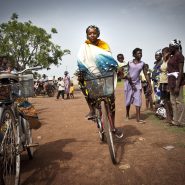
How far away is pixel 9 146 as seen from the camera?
322 cm

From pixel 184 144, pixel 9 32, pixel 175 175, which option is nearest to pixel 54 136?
pixel 184 144

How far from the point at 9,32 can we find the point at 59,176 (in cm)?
2995

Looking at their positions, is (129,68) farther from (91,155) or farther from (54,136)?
(91,155)

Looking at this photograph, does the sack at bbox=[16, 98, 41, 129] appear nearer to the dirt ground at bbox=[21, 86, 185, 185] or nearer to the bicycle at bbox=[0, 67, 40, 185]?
the bicycle at bbox=[0, 67, 40, 185]

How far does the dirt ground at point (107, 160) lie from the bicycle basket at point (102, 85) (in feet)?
3.68

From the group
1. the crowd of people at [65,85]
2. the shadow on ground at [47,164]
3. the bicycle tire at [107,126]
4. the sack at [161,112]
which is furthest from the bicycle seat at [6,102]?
the crowd of people at [65,85]

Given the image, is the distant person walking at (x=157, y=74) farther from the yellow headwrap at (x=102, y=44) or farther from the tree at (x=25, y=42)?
the tree at (x=25, y=42)

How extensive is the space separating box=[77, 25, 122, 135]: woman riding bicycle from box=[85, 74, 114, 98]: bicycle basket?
36cm

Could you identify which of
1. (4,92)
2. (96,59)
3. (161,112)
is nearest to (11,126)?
(4,92)

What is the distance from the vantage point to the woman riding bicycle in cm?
443

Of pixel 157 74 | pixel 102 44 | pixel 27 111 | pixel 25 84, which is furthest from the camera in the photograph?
pixel 157 74

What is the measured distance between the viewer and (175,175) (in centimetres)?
343

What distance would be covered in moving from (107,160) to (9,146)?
169 centimetres

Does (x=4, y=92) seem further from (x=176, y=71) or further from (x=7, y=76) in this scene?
(x=176, y=71)
